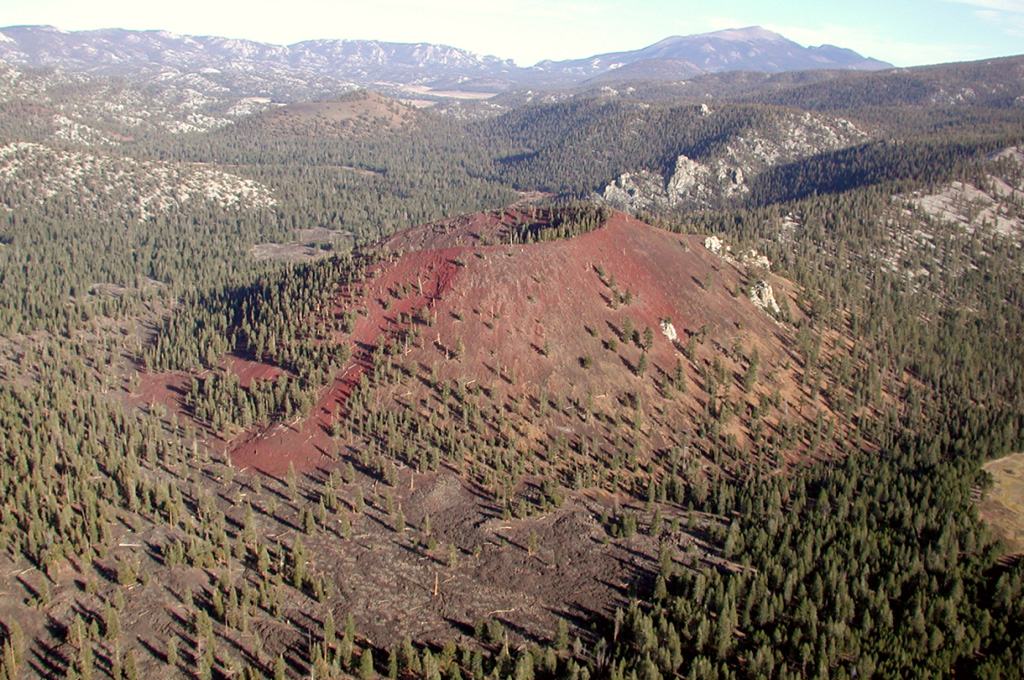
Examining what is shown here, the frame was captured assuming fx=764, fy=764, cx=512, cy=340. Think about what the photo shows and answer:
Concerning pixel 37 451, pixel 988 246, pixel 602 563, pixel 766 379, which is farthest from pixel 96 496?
pixel 988 246

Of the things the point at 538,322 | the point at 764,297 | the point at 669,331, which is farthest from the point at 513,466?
the point at 764,297

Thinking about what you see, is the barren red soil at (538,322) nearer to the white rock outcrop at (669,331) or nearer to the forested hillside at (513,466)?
the forested hillside at (513,466)

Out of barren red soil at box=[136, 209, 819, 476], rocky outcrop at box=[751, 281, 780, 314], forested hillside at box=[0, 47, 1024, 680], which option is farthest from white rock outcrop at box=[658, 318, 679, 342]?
rocky outcrop at box=[751, 281, 780, 314]

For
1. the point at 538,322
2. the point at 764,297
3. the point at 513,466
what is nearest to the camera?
the point at 513,466

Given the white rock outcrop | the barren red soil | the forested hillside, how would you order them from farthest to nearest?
1. the white rock outcrop
2. the barren red soil
3. the forested hillside

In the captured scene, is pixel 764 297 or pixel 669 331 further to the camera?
pixel 764 297

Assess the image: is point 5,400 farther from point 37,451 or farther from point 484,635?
point 484,635

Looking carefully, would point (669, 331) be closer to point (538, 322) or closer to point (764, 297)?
point (538, 322)

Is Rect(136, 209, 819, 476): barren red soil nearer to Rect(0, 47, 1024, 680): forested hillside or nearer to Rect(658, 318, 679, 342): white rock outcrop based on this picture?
Rect(0, 47, 1024, 680): forested hillside
